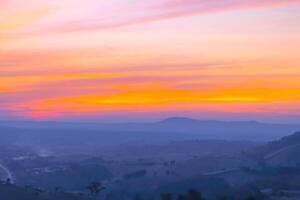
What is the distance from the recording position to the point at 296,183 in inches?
4277

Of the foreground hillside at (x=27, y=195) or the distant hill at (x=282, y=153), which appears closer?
the foreground hillside at (x=27, y=195)

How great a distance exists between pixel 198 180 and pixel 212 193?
1246 cm

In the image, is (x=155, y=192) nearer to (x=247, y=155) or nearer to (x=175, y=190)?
(x=175, y=190)

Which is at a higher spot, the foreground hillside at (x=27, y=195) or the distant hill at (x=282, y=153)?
the distant hill at (x=282, y=153)

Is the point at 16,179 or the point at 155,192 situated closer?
the point at 155,192

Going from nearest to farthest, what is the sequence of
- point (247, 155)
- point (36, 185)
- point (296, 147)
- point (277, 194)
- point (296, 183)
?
point (277, 194) < point (296, 183) < point (36, 185) < point (296, 147) < point (247, 155)

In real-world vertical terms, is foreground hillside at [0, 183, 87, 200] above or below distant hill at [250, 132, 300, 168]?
below

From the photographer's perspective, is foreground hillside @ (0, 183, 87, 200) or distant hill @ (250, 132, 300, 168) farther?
distant hill @ (250, 132, 300, 168)

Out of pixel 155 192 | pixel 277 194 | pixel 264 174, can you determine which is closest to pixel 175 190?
pixel 155 192

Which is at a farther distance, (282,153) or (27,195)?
(282,153)

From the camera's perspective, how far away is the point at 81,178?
14612 centimetres

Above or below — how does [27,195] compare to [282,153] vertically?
below

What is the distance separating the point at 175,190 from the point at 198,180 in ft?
26.3

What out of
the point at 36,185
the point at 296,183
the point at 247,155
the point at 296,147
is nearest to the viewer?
the point at 296,183
